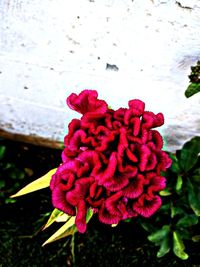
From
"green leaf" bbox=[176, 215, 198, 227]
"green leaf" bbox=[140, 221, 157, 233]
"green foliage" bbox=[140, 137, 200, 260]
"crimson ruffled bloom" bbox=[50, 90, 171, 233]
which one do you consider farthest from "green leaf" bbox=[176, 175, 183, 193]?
"crimson ruffled bloom" bbox=[50, 90, 171, 233]

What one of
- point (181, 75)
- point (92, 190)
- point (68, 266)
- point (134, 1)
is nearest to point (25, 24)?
point (134, 1)

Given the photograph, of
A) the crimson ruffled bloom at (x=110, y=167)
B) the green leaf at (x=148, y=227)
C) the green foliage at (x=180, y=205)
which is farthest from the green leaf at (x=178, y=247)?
the crimson ruffled bloom at (x=110, y=167)

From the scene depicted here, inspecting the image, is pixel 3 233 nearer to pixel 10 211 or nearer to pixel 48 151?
pixel 10 211

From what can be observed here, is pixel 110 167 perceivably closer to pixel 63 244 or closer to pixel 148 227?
pixel 148 227

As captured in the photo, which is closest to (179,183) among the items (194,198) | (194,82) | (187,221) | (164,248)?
(194,198)

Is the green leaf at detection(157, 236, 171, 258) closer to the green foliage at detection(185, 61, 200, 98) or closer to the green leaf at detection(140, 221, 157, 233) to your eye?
the green leaf at detection(140, 221, 157, 233)

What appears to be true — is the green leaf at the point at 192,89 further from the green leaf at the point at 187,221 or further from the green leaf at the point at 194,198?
the green leaf at the point at 187,221
